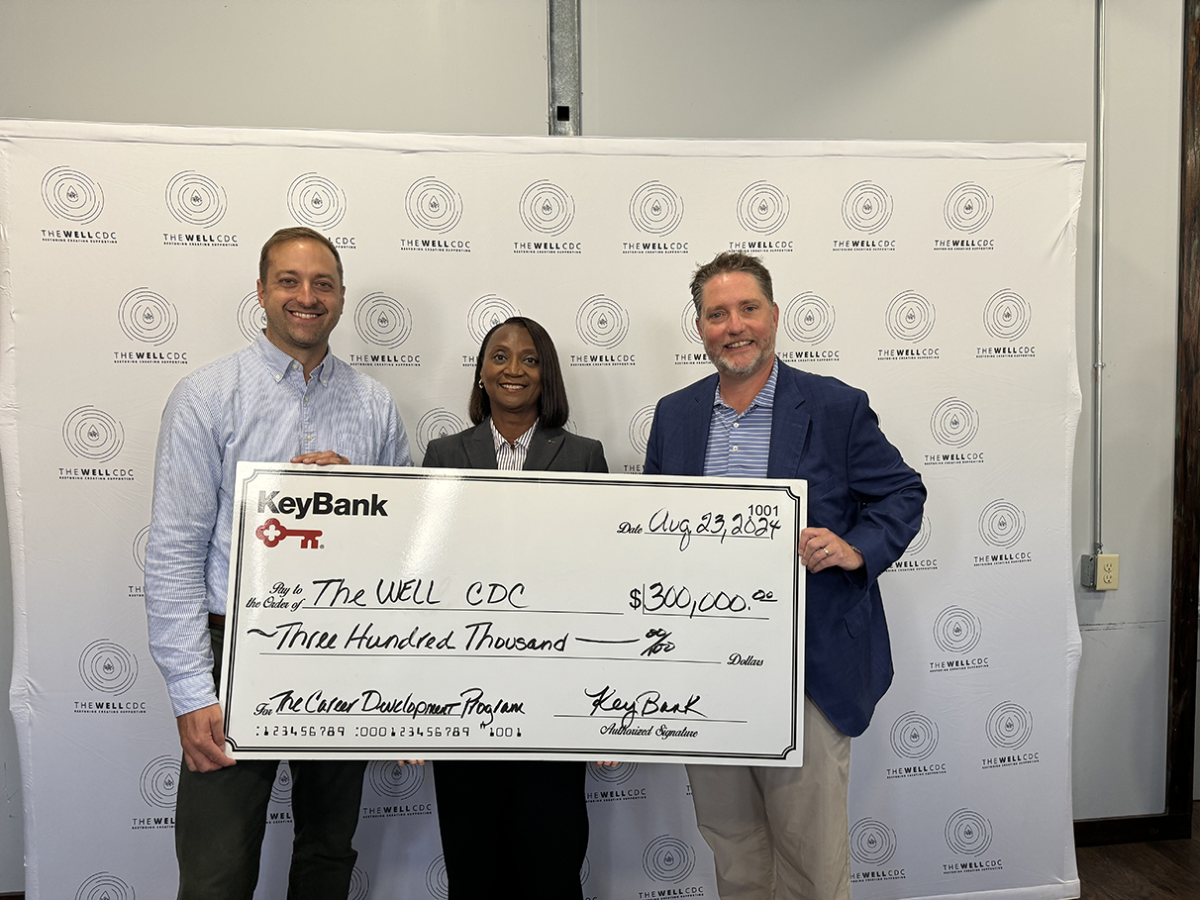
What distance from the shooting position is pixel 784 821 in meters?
1.65

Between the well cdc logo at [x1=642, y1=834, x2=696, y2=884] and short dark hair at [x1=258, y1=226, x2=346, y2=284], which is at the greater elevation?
short dark hair at [x1=258, y1=226, x2=346, y2=284]

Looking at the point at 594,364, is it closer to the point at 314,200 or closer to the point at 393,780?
the point at 314,200

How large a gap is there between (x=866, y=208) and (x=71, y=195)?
7.92 feet

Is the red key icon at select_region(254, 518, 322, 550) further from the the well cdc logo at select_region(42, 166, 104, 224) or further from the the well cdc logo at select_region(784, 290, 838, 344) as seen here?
the the well cdc logo at select_region(784, 290, 838, 344)

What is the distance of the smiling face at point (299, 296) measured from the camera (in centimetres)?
163

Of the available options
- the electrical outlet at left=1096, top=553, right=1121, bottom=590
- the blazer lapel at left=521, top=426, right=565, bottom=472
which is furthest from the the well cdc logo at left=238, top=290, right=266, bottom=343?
the electrical outlet at left=1096, top=553, right=1121, bottom=590

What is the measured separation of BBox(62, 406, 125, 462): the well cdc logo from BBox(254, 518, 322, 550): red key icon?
39.0 inches

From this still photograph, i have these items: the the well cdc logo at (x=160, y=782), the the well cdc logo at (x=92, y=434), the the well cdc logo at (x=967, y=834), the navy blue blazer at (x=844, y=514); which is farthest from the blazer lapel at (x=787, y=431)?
the the well cdc logo at (x=160, y=782)

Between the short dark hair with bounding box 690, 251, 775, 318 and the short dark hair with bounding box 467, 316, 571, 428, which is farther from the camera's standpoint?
the short dark hair with bounding box 467, 316, 571, 428

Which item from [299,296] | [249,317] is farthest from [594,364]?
[249,317]

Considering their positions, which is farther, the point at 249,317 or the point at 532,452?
the point at 249,317

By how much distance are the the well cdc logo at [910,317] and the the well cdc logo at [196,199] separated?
2.10m

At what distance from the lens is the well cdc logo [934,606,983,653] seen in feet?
7.95

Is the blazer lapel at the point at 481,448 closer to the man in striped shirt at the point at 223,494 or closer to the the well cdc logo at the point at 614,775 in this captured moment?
the man in striped shirt at the point at 223,494
